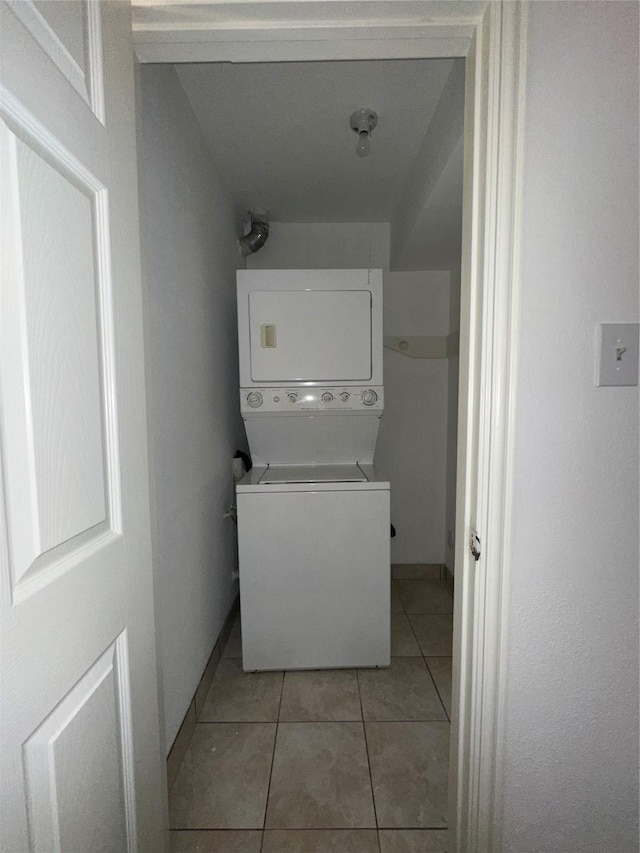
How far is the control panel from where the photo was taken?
2018 mm

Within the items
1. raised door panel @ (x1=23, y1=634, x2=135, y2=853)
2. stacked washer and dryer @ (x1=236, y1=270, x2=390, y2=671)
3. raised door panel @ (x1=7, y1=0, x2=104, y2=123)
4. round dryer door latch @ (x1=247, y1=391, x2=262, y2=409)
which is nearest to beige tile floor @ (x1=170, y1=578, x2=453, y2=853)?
stacked washer and dryer @ (x1=236, y1=270, x2=390, y2=671)

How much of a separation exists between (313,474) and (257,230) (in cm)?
155

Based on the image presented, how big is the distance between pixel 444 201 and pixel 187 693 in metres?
2.27

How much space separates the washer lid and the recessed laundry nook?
0.08 feet

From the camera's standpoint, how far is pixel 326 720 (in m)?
1.65

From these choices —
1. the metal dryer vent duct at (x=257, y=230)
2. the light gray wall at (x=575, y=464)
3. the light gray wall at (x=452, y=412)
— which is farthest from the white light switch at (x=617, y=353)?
the metal dryer vent duct at (x=257, y=230)

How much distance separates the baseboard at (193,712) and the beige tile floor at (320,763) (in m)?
0.03

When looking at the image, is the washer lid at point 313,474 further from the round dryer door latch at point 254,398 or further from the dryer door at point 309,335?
the dryer door at point 309,335

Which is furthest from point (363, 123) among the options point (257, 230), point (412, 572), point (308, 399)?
point (412, 572)

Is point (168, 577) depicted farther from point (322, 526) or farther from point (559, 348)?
point (559, 348)

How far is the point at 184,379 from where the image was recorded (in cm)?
158

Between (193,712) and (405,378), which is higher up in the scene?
(405,378)

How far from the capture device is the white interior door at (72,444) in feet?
1.73

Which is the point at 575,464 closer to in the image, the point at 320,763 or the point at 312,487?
the point at 312,487
